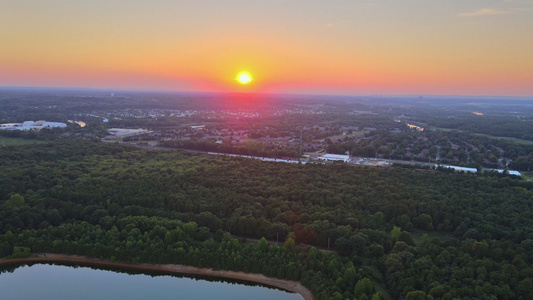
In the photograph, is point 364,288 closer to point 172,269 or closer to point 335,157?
point 172,269

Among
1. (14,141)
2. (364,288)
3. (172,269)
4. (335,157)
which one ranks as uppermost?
(14,141)

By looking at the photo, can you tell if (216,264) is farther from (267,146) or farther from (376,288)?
(267,146)

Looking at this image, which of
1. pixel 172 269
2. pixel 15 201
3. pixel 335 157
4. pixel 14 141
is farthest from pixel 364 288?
pixel 14 141

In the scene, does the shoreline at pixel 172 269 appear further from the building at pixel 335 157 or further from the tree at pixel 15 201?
the building at pixel 335 157

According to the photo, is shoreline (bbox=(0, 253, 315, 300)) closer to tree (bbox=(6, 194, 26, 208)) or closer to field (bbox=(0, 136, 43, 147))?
tree (bbox=(6, 194, 26, 208))

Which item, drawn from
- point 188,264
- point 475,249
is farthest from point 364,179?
point 188,264
